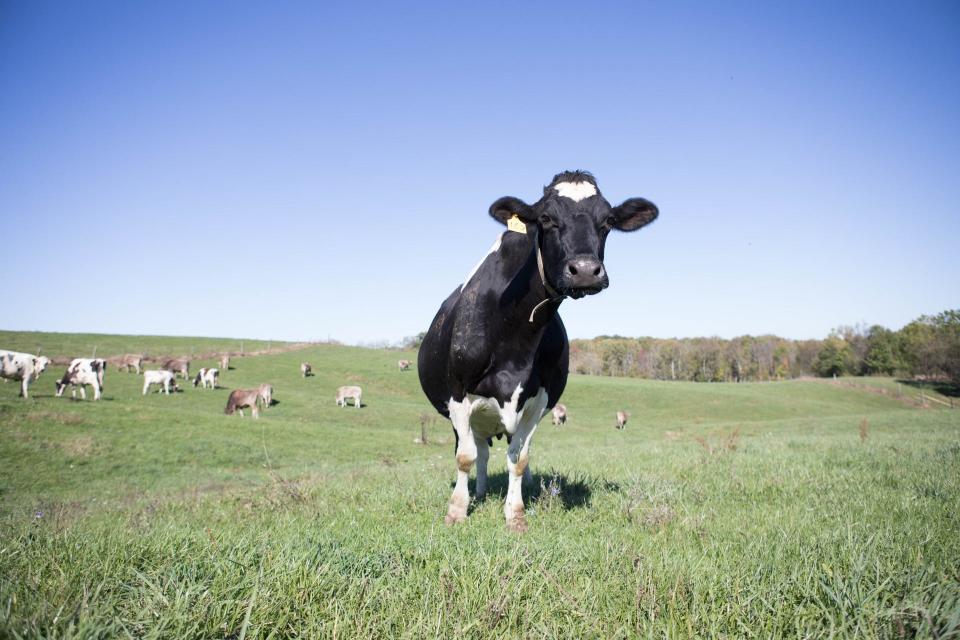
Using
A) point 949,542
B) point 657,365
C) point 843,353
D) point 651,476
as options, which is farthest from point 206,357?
point 843,353

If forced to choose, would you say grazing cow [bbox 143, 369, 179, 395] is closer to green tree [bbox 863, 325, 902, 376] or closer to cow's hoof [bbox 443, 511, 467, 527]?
cow's hoof [bbox 443, 511, 467, 527]

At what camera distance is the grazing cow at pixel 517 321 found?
5676 millimetres

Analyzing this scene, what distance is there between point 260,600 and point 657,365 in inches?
6016

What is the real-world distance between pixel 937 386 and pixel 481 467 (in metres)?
101

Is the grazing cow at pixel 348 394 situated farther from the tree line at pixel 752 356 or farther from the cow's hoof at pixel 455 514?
the tree line at pixel 752 356

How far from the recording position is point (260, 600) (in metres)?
2.74

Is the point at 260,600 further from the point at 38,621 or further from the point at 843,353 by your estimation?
the point at 843,353

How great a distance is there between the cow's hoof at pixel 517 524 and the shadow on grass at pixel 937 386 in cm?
9411

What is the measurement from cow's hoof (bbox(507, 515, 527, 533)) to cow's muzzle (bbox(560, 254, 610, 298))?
250cm

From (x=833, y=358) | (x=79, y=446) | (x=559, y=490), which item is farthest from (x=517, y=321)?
(x=833, y=358)

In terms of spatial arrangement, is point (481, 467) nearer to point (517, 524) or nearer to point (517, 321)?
point (517, 524)

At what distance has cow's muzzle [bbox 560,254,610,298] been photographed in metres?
4.98

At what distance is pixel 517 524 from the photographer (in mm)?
5734

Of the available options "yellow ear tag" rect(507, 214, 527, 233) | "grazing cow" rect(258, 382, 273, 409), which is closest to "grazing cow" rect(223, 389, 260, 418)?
"grazing cow" rect(258, 382, 273, 409)
